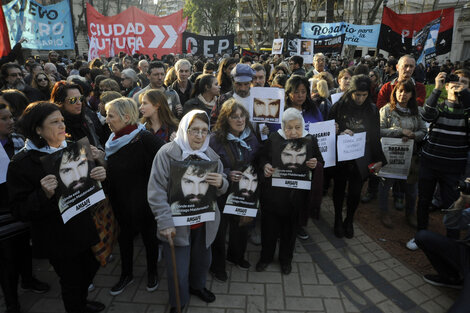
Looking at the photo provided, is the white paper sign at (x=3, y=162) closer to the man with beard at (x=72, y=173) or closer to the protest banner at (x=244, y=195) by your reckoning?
the man with beard at (x=72, y=173)

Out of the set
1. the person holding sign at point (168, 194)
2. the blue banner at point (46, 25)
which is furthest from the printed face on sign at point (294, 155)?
the blue banner at point (46, 25)

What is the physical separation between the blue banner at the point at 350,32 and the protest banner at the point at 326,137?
8.08m

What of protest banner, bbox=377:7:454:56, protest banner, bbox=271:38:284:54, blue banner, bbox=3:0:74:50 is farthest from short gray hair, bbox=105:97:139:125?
protest banner, bbox=271:38:284:54

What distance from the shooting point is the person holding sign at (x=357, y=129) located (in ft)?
12.7

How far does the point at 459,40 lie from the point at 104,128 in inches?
1749

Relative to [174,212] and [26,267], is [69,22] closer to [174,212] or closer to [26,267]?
[26,267]

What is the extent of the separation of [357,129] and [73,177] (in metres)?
3.29

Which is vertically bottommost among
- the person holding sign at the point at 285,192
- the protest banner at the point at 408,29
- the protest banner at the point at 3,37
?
the person holding sign at the point at 285,192

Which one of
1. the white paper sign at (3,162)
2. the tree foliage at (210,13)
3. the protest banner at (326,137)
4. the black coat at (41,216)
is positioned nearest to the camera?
the black coat at (41,216)

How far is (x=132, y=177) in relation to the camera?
9.37ft

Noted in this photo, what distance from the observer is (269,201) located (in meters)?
3.27

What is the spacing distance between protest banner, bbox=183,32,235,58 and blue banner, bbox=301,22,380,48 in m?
3.40

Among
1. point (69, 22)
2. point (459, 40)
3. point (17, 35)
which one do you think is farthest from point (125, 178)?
point (459, 40)

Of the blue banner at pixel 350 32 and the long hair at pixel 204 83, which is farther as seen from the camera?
the blue banner at pixel 350 32
